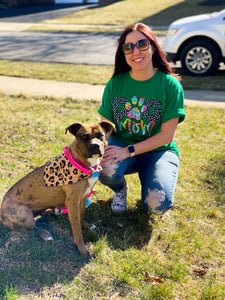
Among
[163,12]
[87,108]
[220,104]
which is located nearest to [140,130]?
[87,108]

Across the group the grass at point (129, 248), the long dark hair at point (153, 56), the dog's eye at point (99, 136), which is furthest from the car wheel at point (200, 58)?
the dog's eye at point (99, 136)

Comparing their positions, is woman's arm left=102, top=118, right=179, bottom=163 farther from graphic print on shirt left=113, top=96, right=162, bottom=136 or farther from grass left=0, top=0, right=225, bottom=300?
grass left=0, top=0, right=225, bottom=300

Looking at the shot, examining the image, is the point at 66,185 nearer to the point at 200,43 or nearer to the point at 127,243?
the point at 127,243

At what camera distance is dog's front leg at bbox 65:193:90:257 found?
112 inches

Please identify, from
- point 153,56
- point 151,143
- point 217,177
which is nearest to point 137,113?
point 151,143

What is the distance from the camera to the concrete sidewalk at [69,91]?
22.8 feet

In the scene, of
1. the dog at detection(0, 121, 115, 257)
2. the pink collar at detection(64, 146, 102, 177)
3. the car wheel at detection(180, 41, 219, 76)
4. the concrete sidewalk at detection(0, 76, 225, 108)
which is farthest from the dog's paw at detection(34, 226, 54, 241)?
the car wheel at detection(180, 41, 219, 76)

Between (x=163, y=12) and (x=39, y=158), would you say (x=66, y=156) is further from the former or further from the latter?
(x=163, y=12)

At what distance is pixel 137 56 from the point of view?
127 inches

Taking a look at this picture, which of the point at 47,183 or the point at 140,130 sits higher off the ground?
the point at 140,130

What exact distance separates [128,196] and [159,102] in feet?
3.91

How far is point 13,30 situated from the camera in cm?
1830

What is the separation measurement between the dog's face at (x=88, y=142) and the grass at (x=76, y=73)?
17.4 ft

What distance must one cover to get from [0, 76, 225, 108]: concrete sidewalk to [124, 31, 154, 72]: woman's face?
3649mm
